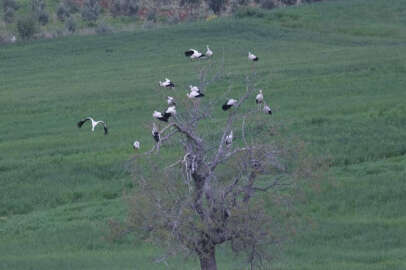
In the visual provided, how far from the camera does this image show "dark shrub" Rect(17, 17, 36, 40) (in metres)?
58.9

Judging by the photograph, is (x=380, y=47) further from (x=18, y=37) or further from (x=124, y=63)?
(x=18, y=37)

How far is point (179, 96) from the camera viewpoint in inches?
→ 464

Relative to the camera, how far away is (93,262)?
624 inches

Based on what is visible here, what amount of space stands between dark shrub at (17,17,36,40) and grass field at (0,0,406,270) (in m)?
3.46

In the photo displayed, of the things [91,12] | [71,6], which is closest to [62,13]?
[91,12]

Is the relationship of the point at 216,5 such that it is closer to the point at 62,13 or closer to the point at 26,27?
the point at 62,13

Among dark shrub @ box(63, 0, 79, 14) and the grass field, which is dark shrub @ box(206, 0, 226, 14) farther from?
the grass field

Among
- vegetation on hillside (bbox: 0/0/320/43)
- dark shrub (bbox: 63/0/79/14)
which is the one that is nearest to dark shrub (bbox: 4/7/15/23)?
vegetation on hillside (bbox: 0/0/320/43)

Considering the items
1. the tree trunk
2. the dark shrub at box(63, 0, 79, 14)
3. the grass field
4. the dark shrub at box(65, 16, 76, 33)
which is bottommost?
the dark shrub at box(63, 0, 79, 14)

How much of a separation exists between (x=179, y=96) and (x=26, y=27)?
49.2 metres

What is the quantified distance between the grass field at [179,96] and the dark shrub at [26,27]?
11.4ft

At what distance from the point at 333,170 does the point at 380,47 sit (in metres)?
27.7

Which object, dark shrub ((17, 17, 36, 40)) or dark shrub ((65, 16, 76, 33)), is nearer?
dark shrub ((17, 17, 36, 40))

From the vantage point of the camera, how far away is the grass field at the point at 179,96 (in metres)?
16.8
